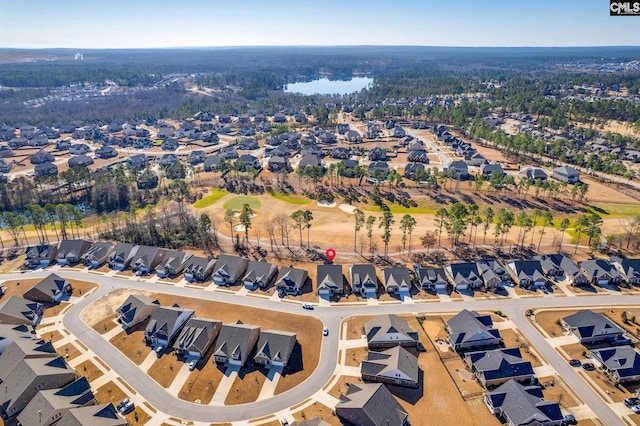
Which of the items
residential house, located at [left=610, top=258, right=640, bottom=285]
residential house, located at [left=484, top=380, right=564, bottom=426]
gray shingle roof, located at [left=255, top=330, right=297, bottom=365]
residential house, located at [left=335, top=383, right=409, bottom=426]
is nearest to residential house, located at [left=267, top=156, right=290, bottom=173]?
gray shingle roof, located at [left=255, top=330, right=297, bottom=365]

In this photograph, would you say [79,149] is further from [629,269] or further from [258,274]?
[629,269]

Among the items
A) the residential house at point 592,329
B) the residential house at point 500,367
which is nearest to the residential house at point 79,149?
the residential house at point 500,367

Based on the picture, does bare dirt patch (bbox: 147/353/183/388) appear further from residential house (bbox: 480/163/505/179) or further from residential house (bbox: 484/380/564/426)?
residential house (bbox: 480/163/505/179)

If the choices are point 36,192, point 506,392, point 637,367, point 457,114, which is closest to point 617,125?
point 457,114

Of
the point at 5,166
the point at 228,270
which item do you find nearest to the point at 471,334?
the point at 228,270

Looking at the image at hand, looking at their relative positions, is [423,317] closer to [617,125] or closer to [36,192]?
[36,192]

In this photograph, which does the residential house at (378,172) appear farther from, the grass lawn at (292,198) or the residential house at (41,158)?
the residential house at (41,158)
